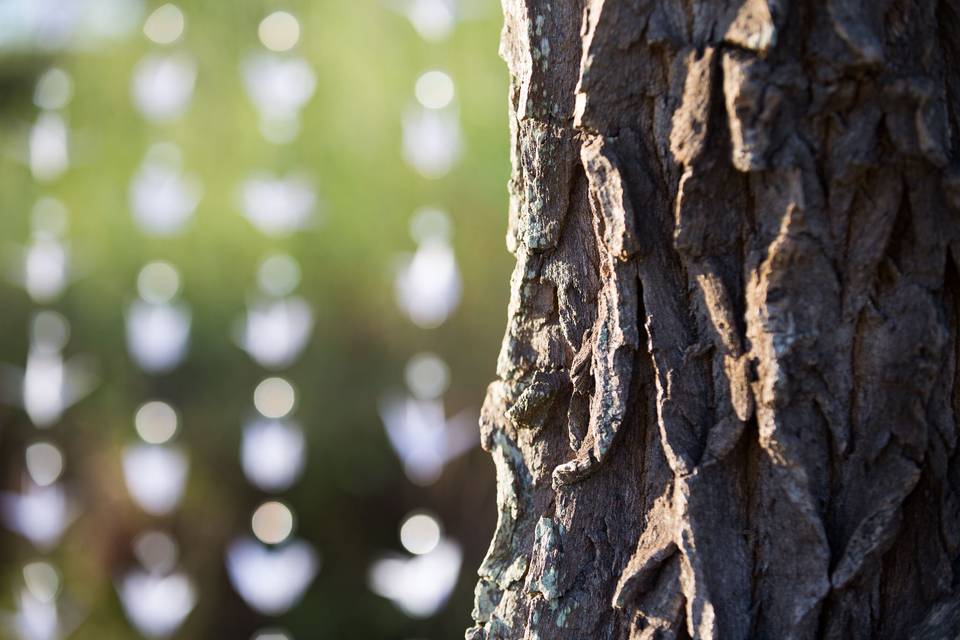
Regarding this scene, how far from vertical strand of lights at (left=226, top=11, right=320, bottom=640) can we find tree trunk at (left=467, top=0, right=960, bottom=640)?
3.96ft

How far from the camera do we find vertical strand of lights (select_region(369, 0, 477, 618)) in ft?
5.68

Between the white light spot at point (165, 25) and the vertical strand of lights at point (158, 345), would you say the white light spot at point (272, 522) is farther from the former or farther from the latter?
the white light spot at point (165, 25)

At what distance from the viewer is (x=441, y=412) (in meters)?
1.74

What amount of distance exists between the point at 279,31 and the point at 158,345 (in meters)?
0.63

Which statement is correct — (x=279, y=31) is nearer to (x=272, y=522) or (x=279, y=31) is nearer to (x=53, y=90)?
(x=53, y=90)

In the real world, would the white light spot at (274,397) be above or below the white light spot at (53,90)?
below

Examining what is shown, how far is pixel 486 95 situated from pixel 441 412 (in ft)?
1.88

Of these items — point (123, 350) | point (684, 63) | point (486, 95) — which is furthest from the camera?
point (123, 350)

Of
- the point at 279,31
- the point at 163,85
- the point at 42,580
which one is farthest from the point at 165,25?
the point at 42,580

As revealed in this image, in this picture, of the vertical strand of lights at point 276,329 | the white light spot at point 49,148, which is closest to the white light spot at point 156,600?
the vertical strand of lights at point 276,329

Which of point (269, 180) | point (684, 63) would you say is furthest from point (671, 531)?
point (269, 180)

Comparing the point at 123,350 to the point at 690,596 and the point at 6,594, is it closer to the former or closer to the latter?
the point at 6,594

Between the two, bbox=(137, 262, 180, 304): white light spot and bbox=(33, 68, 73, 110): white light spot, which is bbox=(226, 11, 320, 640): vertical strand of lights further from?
bbox=(33, 68, 73, 110): white light spot

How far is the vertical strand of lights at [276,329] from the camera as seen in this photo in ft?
5.86
